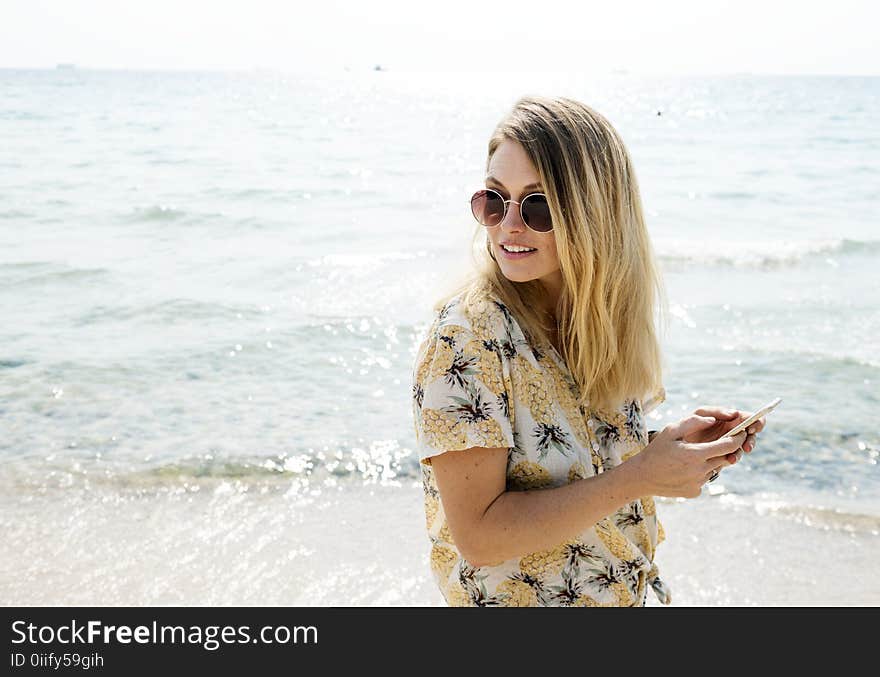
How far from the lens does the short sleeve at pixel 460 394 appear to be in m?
2.01

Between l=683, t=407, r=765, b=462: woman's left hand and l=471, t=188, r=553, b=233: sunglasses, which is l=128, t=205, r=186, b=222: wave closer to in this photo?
l=471, t=188, r=553, b=233: sunglasses

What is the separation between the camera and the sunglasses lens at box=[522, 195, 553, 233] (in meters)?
Answer: 2.22

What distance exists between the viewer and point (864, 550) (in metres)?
5.48

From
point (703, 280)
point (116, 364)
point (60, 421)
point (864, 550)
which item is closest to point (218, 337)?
point (116, 364)

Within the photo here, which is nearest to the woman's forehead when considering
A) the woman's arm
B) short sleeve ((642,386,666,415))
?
the woman's arm

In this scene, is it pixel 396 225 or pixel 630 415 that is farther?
pixel 396 225

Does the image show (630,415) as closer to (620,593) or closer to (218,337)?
(620,593)

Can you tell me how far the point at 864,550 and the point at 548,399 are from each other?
164 inches

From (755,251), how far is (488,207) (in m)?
15.3

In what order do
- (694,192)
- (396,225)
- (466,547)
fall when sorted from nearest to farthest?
(466,547), (396,225), (694,192)

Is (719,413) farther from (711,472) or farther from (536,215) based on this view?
(536,215)

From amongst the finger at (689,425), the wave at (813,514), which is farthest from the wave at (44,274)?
the finger at (689,425)

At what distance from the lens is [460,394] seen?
6.66ft

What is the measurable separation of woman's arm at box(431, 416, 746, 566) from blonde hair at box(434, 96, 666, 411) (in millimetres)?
270
